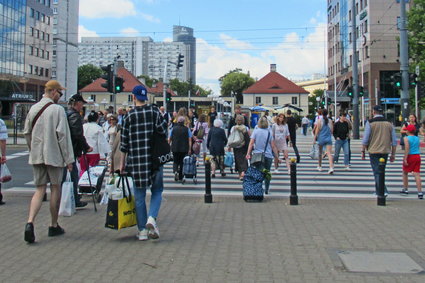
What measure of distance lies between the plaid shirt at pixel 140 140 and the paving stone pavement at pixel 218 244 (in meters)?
0.91

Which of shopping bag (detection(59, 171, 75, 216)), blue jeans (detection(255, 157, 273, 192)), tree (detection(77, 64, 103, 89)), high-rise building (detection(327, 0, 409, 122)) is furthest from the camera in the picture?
tree (detection(77, 64, 103, 89))

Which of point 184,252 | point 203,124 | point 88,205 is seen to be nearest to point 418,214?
point 184,252

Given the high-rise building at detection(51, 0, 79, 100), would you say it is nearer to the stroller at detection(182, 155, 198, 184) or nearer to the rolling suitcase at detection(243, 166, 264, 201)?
the stroller at detection(182, 155, 198, 184)

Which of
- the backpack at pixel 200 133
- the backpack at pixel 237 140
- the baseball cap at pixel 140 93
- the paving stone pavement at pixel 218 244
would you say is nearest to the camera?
the paving stone pavement at pixel 218 244

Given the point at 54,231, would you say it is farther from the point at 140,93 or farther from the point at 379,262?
the point at 379,262

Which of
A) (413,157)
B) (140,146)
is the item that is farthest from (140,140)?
(413,157)

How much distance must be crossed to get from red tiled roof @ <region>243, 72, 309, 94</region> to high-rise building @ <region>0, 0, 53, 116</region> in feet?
124

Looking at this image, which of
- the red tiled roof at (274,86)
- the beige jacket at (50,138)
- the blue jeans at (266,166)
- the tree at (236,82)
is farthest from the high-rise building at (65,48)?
the beige jacket at (50,138)

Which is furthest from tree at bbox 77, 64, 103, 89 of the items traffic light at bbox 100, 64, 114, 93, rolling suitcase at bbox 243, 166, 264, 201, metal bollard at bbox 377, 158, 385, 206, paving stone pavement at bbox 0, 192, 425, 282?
metal bollard at bbox 377, 158, 385, 206

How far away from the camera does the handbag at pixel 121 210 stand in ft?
19.9

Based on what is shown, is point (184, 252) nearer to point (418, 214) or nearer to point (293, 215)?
point (293, 215)

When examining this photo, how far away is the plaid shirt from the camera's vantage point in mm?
6024

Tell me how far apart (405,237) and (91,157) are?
20.4ft

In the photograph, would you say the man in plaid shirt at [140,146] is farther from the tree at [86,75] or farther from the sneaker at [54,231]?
the tree at [86,75]
